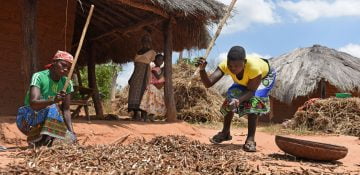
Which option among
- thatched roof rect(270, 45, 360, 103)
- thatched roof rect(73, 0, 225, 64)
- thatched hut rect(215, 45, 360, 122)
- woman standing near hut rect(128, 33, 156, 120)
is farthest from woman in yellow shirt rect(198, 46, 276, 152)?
thatched roof rect(270, 45, 360, 103)

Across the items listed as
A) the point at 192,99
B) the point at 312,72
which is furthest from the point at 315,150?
the point at 312,72

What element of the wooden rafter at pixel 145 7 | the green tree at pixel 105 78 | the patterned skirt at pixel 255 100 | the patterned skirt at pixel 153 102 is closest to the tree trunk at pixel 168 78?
the patterned skirt at pixel 153 102

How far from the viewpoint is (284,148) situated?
446 centimetres

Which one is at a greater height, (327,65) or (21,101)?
(327,65)

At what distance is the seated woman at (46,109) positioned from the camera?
4.03 metres

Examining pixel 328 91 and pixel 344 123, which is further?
pixel 328 91

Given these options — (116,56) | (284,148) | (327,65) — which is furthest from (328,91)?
(284,148)

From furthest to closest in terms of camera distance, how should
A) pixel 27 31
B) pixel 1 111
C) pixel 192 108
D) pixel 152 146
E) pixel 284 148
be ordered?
1. pixel 192 108
2. pixel 1 111
3. pixel 27 31
4. pixel 284 148
5. pixel 152 146

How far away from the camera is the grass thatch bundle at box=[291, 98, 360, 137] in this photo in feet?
29.4

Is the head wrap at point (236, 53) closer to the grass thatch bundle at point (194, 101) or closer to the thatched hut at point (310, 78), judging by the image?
the grass thatch bundle at point (194, 101)

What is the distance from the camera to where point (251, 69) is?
4801 mm

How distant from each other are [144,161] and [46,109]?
51.9 inches

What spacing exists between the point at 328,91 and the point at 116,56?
6.99 metres

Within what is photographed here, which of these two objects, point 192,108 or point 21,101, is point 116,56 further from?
point 21,101
